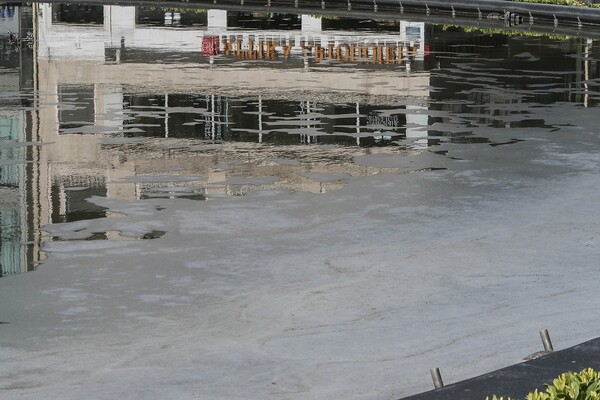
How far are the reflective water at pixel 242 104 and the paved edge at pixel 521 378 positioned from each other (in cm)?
552

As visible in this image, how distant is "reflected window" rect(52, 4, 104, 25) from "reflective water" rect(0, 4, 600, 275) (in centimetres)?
136

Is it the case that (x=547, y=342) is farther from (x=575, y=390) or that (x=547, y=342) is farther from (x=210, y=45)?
(x=210, y=45)

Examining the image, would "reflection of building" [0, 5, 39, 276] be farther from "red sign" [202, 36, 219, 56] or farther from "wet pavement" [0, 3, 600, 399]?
"red sign" [202, 36, 219, 56]

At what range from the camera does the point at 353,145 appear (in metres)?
19.7

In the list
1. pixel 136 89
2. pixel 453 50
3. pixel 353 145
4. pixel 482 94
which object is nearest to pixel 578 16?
pixel 453 50

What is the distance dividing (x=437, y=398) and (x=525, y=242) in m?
5.81

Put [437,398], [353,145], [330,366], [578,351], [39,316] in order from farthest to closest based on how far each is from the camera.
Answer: [353,145], [39,316], [330,366], [578,351], [437,398]

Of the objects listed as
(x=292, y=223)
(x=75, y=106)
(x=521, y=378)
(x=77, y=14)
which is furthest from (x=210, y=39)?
(x=521, y=378)

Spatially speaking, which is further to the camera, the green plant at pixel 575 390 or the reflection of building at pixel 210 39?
the reflection of building at pixel 210 39

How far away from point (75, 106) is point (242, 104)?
284 cm

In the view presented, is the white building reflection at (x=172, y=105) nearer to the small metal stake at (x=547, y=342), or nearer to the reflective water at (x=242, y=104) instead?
the reflective water at (x=242, y=104)

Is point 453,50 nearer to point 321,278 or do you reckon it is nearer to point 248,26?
point 248,26

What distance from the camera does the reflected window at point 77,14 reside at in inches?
1608

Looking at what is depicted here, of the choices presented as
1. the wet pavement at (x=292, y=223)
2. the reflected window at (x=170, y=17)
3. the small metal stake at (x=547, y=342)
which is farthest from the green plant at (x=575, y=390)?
the reflected window at (x=170, y=17)
